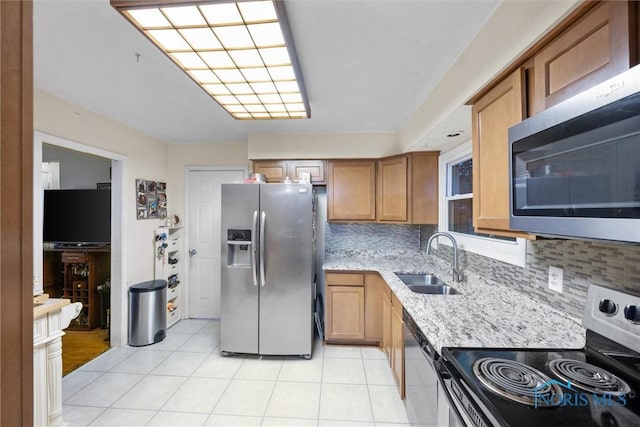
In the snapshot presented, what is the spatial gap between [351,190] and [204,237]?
2127 mm

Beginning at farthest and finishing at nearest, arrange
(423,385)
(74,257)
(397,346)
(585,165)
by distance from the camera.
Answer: (74,257)
(397,346)
(423,385)
(585,165)

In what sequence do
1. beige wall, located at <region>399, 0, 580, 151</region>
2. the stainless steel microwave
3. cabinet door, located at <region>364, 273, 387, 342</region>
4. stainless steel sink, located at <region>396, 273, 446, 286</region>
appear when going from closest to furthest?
the stainless steel microwave
beige wall, located at <region>399, 0, 580, 151</region>
stainless steel sink, located at <region>396, 273, 446, 286</region>
cabinet door, located at <region>364, 273, 387, 342</region>

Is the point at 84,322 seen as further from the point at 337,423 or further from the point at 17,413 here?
the point at 17,413

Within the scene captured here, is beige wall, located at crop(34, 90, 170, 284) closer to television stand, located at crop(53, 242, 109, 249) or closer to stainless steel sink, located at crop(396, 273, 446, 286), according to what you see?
television stand, located at crop(53, 242, 109, 249)

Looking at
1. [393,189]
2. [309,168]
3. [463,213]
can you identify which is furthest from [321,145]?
[463,213]

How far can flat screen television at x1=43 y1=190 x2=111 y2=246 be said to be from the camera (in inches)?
123

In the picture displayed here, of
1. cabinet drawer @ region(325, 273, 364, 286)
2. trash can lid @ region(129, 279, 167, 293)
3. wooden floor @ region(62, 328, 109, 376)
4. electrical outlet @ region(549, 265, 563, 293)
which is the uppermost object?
electrical outlet @ region(549, 265, 563, 293)

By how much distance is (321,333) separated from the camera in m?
2.87

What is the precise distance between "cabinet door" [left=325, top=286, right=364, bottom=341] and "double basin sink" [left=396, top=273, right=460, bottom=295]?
1.65 feet

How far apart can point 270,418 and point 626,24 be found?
2506 mm

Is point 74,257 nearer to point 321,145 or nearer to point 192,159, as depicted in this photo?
point 192,159

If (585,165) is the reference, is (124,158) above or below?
above

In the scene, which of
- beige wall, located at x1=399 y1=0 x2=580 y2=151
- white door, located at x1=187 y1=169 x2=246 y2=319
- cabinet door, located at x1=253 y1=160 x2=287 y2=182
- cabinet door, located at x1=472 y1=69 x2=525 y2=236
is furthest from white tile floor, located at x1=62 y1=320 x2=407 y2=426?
beige wall, located at x1=399 y1=0 x2=580 y2=151

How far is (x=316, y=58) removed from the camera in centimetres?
162
